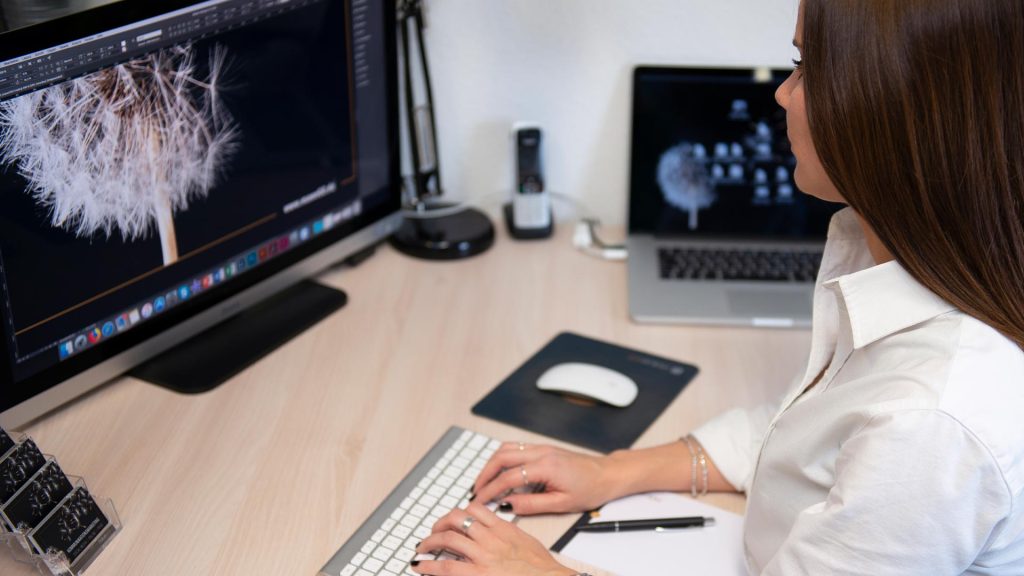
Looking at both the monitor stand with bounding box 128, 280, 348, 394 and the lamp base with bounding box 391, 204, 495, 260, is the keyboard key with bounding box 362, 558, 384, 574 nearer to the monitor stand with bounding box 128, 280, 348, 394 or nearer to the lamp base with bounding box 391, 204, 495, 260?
the monitor stand with bounding box 128, 280, 348, 394

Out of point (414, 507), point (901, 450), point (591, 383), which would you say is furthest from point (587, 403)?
point (901, 450)

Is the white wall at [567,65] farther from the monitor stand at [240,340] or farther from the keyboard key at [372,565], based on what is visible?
the keyboard key at [372,565]

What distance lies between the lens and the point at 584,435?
45.7 inches

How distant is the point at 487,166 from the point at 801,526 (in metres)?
0.99

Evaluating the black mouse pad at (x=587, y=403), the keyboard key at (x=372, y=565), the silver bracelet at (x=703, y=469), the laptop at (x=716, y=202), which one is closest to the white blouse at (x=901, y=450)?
the silver bracelet at (x=703, y=469)

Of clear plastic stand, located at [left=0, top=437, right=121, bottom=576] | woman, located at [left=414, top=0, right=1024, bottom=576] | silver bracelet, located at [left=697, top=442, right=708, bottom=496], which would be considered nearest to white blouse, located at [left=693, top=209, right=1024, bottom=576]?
woman, located at [left=414, top=0, right=1024, bottom=576]

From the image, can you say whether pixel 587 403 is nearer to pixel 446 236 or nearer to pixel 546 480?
pixel 546 480

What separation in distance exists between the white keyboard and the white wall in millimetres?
645

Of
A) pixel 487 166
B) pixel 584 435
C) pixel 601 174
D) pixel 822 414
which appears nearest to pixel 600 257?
pixel 601 174

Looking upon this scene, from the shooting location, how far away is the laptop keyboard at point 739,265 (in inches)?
57.9

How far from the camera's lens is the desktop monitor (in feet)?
3.34

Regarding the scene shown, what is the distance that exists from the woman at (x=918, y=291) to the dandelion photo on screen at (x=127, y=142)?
0.68 m

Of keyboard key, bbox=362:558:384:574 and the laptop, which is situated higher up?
the laptop

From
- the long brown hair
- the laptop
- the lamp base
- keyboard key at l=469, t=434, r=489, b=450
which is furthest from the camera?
the lamp base
